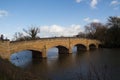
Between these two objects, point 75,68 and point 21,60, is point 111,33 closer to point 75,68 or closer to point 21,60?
point 21,60

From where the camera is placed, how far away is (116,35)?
53219 mm

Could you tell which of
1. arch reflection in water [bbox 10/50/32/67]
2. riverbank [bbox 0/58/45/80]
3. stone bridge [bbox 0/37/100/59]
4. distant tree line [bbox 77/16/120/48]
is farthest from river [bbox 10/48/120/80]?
distant tree line [bbox 77/16/120/48]

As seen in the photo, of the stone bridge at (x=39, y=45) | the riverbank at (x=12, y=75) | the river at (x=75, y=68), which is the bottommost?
the river at (x=75, y=68)

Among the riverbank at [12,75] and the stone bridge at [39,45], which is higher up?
the stone bridge at [39,45]

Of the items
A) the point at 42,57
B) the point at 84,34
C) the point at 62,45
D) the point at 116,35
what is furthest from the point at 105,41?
the point at 42,57

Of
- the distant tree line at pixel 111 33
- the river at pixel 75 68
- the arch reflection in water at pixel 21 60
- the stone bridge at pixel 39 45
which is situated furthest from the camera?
the distant tree line at pixel 111 33

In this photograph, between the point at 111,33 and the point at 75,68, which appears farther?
the point at 111,33

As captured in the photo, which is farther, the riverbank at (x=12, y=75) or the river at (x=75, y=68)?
the river at (x=75, y=68)

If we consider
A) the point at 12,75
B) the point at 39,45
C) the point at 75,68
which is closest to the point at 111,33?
the point at 39,45

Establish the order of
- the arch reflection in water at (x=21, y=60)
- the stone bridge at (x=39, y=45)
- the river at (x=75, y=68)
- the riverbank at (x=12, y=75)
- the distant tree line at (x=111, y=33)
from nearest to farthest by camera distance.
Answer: the riverbank at (x=12, y=75), the river at (x=75, y=68), the stone bridge at (x=39, y=45), the arch reflection in water at (x=21, y=60), the distant tree line at (x=111, y=33)

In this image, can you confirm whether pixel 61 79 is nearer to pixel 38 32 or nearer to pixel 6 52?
pixel 6 52

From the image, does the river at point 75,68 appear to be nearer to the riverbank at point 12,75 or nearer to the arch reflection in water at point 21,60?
the arch reflection in water at point 21,60

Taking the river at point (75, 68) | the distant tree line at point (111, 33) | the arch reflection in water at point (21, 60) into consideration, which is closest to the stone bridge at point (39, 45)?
the arch reflection in water at point (21, 60)

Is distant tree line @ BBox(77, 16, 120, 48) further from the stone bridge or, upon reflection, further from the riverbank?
the riverbank
